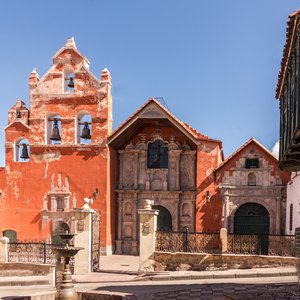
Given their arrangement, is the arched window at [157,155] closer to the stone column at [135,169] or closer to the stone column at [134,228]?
the stone column at [135,169]

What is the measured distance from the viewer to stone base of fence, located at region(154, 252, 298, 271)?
18031 millimetres

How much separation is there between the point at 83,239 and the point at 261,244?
23.1ft

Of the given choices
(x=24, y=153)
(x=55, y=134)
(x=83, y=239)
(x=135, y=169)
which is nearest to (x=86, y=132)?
(x=55, y=134)

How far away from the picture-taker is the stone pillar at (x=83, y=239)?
743 inches

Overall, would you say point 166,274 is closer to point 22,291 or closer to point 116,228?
point 22,291

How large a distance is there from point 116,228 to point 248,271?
39.6 ft

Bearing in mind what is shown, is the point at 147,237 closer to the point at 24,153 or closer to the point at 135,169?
the point at 135,169

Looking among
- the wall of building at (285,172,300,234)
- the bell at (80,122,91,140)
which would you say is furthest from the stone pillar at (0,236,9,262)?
the wall of building at (285,172,300,234)

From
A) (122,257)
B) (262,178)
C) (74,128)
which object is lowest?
(122,257)

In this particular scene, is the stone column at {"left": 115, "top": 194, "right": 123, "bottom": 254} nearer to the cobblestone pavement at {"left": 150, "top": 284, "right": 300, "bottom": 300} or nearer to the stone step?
the stone step

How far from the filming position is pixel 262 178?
26156 millimetres

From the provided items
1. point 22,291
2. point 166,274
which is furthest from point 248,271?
point 22,291

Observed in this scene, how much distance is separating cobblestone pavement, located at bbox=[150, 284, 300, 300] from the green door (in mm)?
11417

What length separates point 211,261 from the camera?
742 inches
